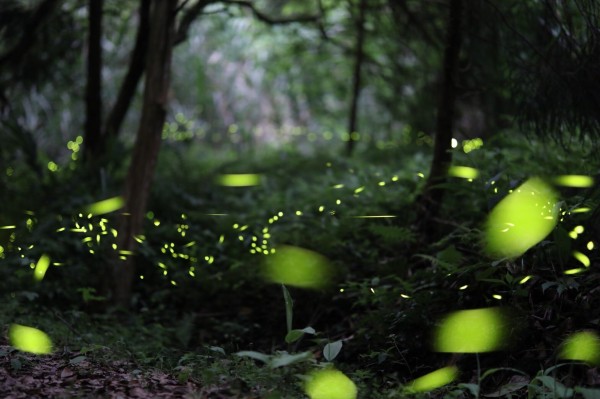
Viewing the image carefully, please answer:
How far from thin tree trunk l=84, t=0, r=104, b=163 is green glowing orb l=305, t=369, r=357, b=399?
526cm

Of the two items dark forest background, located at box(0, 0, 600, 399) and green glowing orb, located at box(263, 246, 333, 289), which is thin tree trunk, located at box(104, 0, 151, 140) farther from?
green glowing orb, located at box(263, 246, 333, 289)

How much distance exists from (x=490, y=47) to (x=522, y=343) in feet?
11.7

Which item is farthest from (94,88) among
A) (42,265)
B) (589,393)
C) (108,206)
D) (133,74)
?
(589,393)

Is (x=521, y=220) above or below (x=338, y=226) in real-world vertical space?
above

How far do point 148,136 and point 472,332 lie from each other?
353 centimetres

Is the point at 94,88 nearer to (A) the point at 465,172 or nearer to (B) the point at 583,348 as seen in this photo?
(A) the point at 465,172

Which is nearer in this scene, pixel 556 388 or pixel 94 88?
pixel 556 388

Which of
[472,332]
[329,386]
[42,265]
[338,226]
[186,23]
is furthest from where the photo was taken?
[186,23]

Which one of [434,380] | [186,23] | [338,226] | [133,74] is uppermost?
[186,23]

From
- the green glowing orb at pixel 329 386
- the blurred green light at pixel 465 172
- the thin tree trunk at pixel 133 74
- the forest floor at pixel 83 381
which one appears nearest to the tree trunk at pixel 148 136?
the thin tree trunk at pixel 133 74

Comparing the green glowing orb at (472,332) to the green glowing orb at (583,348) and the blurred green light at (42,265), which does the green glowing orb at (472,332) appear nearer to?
the green glowing orb at (583,348)

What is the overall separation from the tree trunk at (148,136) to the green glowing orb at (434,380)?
3.21m

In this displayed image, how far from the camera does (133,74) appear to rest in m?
7.98

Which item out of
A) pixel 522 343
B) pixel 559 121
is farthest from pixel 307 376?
pixel 559 121
